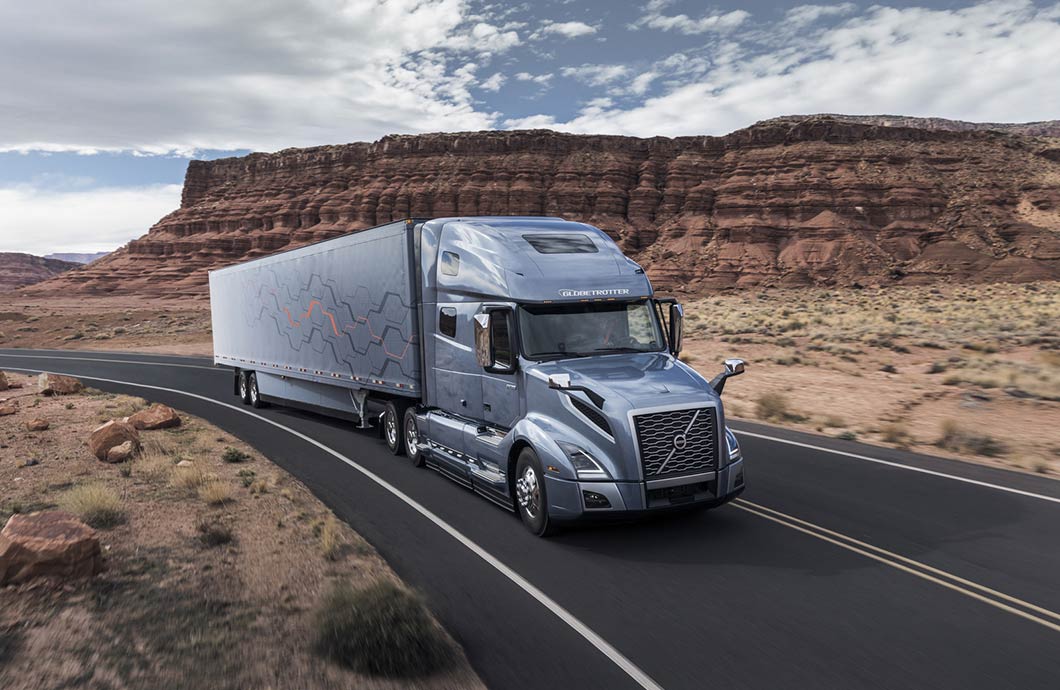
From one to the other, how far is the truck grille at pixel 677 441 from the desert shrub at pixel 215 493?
18.9 feet

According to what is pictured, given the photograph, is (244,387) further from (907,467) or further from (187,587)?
(907,467)

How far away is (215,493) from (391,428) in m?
4.01

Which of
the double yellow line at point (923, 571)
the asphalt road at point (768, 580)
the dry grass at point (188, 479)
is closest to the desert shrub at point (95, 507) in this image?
the dry grass at point (188, 479)

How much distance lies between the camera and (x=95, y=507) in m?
8.37

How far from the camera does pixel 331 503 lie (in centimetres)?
980

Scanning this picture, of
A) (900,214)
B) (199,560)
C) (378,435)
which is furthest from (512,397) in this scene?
(900,214)

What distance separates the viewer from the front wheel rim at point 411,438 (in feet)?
39.0

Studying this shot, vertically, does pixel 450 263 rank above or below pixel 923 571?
above

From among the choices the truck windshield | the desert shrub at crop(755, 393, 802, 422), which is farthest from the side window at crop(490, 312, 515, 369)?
the desert shrub at crop(755, 393, 802, 422)

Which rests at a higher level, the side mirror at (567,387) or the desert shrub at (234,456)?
the side mirror at (567,387)

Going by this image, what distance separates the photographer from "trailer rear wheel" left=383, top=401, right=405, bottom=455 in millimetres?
12734

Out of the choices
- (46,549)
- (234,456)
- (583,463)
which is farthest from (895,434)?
(46,549)

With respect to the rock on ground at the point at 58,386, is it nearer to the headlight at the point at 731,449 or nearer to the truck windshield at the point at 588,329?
the truck windshield at the point at 588,329

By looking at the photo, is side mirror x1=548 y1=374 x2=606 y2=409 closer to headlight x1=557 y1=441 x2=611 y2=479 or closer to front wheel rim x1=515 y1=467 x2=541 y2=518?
headlight x1=557 y1=441 x2=611 y2=479
